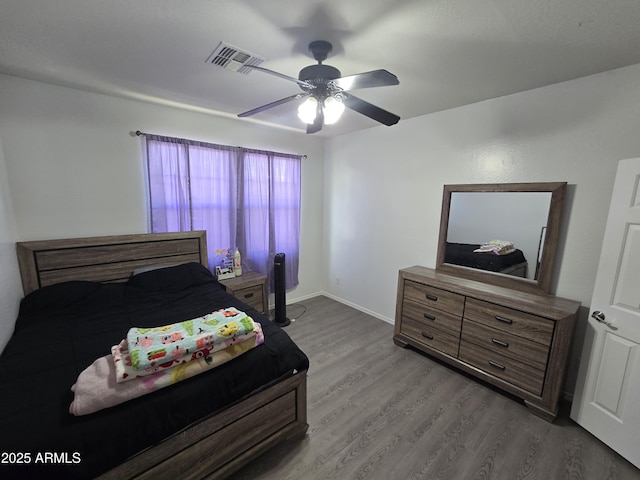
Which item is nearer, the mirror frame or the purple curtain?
the mirror frame

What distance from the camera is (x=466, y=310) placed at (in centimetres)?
234

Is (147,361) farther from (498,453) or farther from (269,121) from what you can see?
(269,121)

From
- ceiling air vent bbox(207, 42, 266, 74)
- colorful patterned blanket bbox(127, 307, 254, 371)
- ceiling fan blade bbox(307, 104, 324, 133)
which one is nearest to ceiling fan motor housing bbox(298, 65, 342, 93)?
ceiling fan blade bbox(307, 104, 324, 133)

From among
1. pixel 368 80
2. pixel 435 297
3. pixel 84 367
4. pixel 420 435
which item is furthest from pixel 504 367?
pixel 84 367

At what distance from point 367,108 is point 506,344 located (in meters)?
2.12

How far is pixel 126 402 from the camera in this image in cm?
121

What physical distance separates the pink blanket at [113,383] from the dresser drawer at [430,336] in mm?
1977

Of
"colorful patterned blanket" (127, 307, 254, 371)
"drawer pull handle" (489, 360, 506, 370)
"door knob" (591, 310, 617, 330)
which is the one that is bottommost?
"drawer pull handle" (489, 360, 506, 370)

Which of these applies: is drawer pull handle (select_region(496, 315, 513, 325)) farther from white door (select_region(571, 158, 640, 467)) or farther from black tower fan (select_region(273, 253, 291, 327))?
black tower fan (select_region(273, 253, 291, 327))

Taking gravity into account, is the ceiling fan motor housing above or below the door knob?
above

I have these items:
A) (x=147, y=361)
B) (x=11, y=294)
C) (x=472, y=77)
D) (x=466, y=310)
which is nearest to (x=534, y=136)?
(x=472, y=77)

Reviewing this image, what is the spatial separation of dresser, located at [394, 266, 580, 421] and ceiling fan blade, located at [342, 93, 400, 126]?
1.59 metres

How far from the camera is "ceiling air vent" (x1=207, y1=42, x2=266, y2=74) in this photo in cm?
165

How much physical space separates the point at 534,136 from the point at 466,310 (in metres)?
1.58
